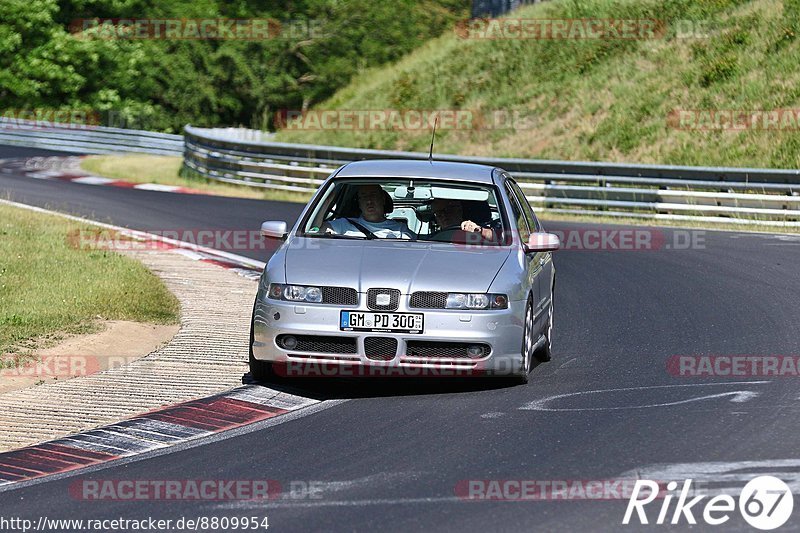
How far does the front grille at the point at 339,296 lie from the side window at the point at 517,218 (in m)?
1.70

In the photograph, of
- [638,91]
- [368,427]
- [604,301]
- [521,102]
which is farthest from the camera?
[521,102]

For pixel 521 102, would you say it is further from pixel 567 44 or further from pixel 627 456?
pixel 627 456

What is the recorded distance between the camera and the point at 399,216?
410 inches

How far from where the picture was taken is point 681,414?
8.09 m

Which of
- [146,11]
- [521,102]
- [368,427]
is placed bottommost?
[368,427]

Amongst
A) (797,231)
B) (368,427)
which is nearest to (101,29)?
(797,231)

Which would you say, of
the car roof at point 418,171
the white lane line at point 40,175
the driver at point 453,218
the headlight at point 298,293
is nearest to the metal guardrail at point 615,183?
the white lane line at point 40,175

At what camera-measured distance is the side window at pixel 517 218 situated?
32.9 ft

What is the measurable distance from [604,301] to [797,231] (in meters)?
9.34

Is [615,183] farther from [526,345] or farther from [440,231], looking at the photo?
[526,345]

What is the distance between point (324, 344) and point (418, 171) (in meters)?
2.04

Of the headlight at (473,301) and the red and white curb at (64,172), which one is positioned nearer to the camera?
the headlight at (473,301)

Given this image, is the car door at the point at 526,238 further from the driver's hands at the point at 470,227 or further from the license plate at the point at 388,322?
the license plate at the point at 388,322

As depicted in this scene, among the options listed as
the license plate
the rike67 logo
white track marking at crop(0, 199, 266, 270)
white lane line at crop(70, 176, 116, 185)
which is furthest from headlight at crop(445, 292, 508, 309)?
white lane line at crop(70, 176, 116, 185)
